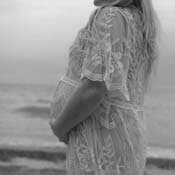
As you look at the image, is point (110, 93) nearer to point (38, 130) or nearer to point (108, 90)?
point (108, 90)

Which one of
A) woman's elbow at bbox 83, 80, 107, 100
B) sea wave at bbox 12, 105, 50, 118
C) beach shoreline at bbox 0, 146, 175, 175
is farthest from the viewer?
sea wave at bbox 12, 105, 50, 118

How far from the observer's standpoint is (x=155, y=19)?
1541mm

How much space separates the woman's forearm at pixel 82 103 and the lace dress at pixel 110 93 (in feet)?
0.09

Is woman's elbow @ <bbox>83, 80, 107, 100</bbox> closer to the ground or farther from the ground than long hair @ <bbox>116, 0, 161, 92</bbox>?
closer to the ground

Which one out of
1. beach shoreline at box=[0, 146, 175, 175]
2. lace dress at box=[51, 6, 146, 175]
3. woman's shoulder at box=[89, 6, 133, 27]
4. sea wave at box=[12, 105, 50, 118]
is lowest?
sea wave at box=[12, 105, 50, 118]

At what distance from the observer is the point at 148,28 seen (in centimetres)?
152

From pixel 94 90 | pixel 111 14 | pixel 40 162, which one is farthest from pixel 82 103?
pixel 40 162

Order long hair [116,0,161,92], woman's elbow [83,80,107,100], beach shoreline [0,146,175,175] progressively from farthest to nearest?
beach shoreline [0,146,175,175], long hair [116,0,161,92], woman's elbow [83,80,107,100]

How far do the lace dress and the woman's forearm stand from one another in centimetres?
3

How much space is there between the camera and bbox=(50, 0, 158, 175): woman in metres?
1.42

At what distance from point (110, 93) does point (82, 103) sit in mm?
112

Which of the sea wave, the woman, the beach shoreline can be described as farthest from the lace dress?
the sea wave

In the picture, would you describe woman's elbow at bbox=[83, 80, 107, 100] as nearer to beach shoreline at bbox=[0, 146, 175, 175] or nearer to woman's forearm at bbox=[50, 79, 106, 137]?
woman's forearm at bbox=[50, 79, 106, 137]

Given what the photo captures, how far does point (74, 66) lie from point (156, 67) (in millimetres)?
352
